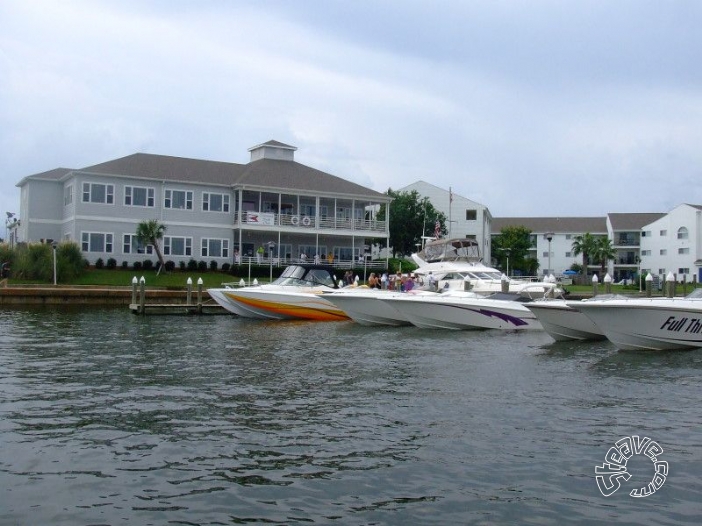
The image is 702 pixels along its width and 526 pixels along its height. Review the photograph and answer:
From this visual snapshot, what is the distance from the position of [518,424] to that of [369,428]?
2.23 metres

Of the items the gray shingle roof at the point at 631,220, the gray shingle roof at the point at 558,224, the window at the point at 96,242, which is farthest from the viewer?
the gray shingle roof at the point at 558,224

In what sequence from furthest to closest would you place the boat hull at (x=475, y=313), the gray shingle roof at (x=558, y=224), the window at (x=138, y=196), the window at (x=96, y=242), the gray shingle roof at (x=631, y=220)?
the gray shingle roof at (x=558, y=224) < the gray shingle roof at (x=631, y=220) < the window at (x=138, y=196) < the window at (x=96, y=242) < the boat hull at (x=475, y=313)

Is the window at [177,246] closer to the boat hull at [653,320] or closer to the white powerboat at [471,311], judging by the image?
the white powerboat at [471,311]

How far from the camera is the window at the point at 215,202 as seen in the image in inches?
2279

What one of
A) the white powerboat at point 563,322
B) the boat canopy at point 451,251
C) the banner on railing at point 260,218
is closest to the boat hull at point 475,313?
the white powerboat at point 563,322

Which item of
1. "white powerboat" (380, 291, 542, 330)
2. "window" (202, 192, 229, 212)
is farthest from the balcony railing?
"white powerboat" (380, 291, 542, 330)

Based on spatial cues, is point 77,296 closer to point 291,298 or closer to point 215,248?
point 291,298

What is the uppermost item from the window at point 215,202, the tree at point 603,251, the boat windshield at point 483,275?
the window at point 215,202

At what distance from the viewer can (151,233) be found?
5191 centimetres

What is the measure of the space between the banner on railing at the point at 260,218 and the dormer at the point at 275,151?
853 centimetres

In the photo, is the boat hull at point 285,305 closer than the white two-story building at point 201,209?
Yes

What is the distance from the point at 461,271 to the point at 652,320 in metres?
16.0

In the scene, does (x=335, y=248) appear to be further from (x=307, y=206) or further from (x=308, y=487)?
(x=308, y=487)

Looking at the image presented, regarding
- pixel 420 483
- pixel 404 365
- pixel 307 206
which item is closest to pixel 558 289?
pixel 404 365
